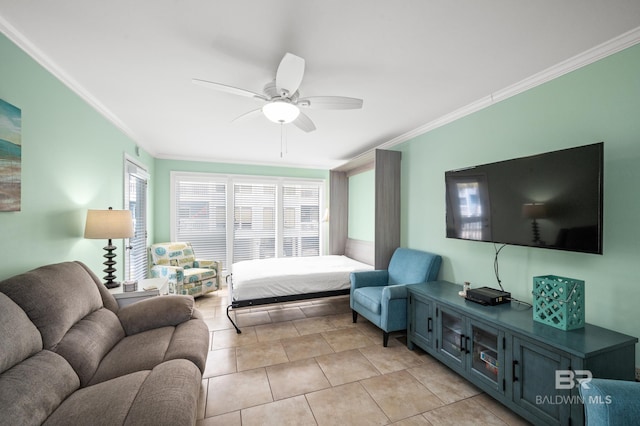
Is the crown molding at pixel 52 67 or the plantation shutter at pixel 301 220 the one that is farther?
the plantation shutter at pixel 301 220

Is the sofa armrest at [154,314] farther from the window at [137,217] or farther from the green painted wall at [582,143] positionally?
the green painted wall at [582,143]

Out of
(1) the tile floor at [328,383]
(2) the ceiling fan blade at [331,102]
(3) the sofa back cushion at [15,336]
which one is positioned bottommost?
(1) the tile floor at [328,383]

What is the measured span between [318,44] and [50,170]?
2297 mm

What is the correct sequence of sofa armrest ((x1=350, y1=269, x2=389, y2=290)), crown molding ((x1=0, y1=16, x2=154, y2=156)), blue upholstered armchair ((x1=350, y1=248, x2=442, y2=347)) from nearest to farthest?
crown molding ((x1=0, y1=16, x2=154, y2=156))
blue upholstered armchair ((x1=350, y1=248, x2=442, y2=347))
sofa armrest ((x1=350, y1=269, x2=389, y2=290))

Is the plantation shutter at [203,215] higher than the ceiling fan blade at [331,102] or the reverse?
the reverse

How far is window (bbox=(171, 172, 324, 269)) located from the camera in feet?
17.6

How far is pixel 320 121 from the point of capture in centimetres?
334

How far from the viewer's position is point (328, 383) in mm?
2279

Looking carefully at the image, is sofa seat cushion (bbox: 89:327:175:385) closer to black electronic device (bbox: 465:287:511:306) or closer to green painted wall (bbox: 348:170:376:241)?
black electronic device (bbox: 465:287:511:306)

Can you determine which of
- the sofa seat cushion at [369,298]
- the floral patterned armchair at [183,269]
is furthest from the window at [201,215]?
the sofa seat cushion at [369,298]

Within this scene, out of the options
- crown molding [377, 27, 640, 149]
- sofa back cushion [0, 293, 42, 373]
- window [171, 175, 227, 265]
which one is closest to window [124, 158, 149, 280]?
window [171, 175, 227, 265]

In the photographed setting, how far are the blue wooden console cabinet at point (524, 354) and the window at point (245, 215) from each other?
3.87 m

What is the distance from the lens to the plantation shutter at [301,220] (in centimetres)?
601

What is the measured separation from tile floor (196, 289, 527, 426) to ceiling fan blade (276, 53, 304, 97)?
239cm
